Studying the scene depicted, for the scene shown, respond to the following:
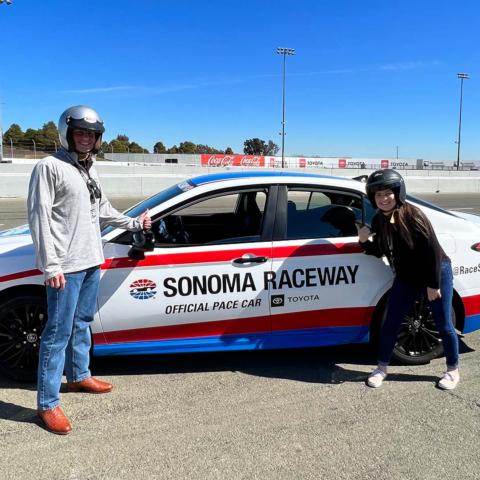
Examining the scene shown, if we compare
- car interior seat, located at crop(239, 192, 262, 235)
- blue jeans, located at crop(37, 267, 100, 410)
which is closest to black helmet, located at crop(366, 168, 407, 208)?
car interior seat, located at crop(239, 192, 262, 235)

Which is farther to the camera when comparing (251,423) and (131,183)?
(131,183)

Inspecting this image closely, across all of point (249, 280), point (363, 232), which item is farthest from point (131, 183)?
point (363, 232)

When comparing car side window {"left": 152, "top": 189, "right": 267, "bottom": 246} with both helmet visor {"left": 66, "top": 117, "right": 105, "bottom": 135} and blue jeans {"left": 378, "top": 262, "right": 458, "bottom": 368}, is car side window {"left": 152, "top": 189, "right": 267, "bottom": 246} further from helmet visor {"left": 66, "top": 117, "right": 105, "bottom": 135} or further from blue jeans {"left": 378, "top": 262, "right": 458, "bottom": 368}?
blue jeans {"left": 378, "top": 262, "right": 458, "bottom": 368}

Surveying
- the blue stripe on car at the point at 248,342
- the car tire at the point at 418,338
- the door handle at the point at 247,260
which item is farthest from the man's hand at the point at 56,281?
the car tire at the point at 418,338

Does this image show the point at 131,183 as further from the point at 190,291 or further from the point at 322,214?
the point at 190,291

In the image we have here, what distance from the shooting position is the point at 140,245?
3508mm

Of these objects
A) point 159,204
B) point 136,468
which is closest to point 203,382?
point 136,468

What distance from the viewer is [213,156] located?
60.8 metres

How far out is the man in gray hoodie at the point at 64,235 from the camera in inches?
112

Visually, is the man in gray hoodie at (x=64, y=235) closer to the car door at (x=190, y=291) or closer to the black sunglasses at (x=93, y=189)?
the black sunglasses at (x=93, y=189)

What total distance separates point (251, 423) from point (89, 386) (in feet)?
4.09

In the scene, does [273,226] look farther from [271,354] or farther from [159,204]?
[271,354]

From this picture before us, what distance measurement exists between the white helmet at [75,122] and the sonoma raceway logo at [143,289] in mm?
1064

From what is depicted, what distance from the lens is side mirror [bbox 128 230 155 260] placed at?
3.52 m
